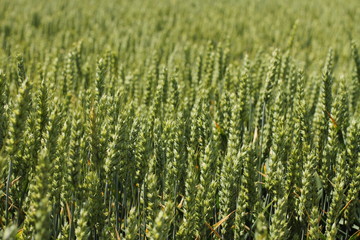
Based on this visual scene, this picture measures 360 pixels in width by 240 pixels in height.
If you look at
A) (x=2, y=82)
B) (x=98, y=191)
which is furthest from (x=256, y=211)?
(x=2, y=82)

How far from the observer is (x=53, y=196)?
1304mm

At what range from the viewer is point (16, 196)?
1541 millimetres

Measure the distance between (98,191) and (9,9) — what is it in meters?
6.50

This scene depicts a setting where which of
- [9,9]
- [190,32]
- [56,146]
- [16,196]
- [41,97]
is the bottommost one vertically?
[16,196]

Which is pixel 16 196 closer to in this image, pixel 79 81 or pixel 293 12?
pixel 79 81

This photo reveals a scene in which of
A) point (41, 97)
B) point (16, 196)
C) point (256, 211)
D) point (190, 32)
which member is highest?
point (190, 32)

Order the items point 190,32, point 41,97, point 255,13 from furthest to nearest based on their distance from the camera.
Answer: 1. point 255,13
2. point 190,32
3. point 41,97

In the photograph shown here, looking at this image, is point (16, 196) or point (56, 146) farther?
point (16, 196)

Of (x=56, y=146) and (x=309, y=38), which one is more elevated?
(x=309, y=38)

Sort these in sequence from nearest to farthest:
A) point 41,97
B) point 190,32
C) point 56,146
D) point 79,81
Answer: point 56,146 < point 41,97 < point 79,81 < point 190,32

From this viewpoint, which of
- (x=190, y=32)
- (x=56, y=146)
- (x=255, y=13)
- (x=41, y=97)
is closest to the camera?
(x=56, y=146)

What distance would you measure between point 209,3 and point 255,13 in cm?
134

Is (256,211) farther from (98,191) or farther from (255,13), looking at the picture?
(255,13)

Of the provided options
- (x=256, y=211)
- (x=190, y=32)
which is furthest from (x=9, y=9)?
(x=256, y=211)
